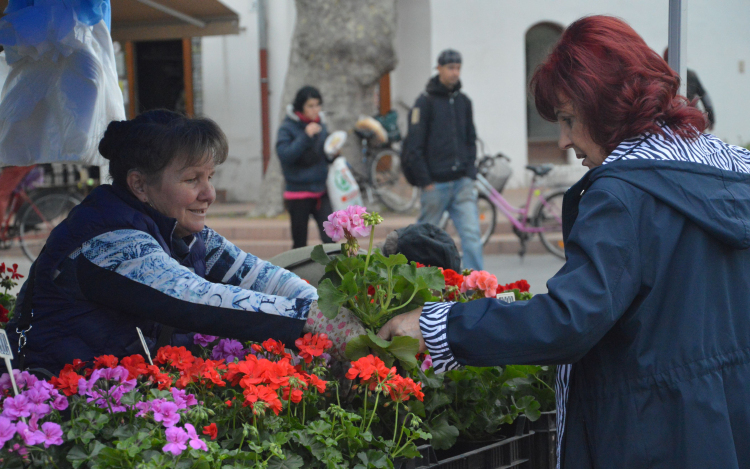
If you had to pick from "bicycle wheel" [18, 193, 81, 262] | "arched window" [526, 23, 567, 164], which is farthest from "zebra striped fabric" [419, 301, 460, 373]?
"arched window" [526, 23, 567, 164]

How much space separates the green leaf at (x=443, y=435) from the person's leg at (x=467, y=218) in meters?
4.25

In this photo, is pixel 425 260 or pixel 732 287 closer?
pixel 732 287

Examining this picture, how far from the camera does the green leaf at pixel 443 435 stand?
6.02ft

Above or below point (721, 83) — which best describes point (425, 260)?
below

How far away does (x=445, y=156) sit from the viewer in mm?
6043

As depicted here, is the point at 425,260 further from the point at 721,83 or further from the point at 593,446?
the point at 721,83

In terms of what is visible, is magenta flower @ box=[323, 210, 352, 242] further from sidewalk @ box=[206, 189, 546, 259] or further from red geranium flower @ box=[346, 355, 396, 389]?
sidewalk @ box=[206, 189, 546, 259]

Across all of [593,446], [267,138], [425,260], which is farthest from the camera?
[267,138]

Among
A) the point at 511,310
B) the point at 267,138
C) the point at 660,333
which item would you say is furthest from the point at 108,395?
the point at 267,138

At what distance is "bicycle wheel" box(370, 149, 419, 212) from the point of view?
36.4 ft

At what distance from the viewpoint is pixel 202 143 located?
207 cm

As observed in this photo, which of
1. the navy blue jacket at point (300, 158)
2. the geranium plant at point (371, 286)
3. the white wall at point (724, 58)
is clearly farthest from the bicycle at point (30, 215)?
the white wall at point (724, 58)

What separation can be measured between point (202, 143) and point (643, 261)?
120 centimetres

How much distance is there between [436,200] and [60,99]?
4105 mm
